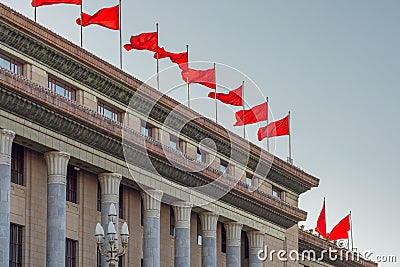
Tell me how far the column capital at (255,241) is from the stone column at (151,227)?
1251 centimetres

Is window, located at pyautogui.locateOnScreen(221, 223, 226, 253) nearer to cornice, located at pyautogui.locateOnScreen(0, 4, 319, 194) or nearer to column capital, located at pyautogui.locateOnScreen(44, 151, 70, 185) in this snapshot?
cornice, located at pyautogui.locateOnScreen(0, 4, 319, 194)

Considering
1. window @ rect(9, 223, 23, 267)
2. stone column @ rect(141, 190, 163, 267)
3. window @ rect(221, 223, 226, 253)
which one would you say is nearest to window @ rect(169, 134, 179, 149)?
stone column @ rect(141, 190, 163, 267)

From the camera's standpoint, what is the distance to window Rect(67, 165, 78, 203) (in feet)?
164

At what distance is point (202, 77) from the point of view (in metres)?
60.6

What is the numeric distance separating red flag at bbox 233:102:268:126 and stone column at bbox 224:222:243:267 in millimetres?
6275

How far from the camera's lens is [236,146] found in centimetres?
6531

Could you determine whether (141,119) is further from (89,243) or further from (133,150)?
(89,243)

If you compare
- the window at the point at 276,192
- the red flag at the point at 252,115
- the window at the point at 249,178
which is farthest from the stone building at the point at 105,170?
the window at the point at 276,192

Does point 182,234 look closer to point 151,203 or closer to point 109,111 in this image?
point 151,203

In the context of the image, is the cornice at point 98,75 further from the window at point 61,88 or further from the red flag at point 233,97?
the red flag at point 233,97

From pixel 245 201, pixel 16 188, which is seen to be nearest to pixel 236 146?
pixel 245 201

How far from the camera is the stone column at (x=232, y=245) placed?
63.0 meters

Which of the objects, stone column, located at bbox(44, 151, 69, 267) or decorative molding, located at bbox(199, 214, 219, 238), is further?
decorative molding, located at bbox(199, 214, 219, 238)

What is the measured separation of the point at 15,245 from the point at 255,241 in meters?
22.8
